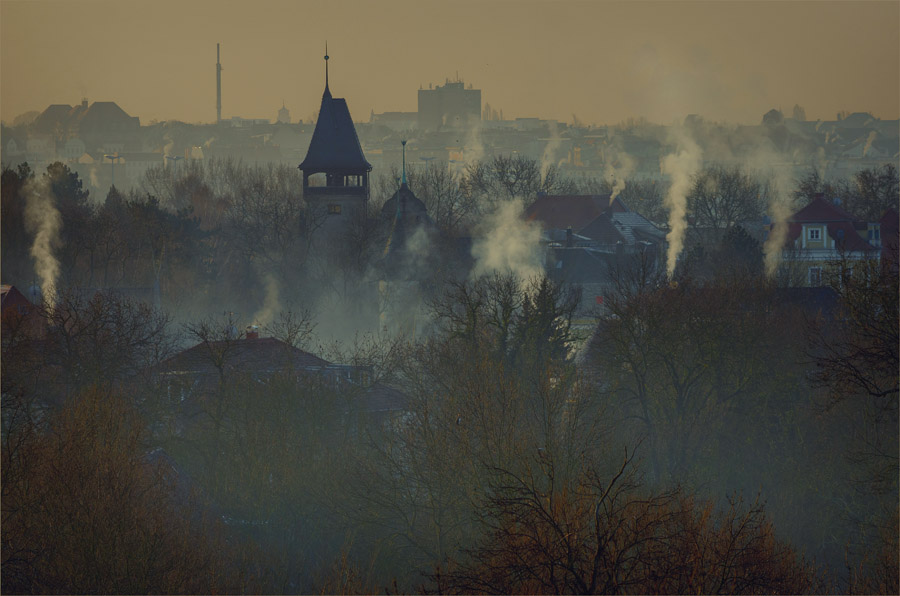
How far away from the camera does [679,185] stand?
195ft

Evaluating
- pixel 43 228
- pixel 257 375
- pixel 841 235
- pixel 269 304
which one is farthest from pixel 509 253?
pixel 257 375

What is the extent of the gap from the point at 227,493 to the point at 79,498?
12.9 ft

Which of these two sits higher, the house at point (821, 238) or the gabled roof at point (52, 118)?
the gabled roof at point (52, 118)

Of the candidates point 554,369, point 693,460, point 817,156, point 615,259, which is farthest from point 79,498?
point 817,156

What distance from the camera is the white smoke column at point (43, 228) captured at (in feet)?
169

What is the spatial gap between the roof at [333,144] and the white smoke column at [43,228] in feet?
30.9

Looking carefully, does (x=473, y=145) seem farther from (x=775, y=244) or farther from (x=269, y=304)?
(x=269, y=304)

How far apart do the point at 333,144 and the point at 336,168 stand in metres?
0.95

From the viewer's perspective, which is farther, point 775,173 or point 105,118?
point 105,118

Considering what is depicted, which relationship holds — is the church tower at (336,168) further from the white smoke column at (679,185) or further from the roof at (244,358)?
the roof at (244,358)

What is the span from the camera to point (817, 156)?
350ft

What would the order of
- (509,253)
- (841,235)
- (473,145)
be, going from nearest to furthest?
(509,253)
(841,235)
(473,145)

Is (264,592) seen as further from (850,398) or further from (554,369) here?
(850,398)

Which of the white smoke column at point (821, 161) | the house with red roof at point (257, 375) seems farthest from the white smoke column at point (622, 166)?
the house with red roof at point (257, 375)
